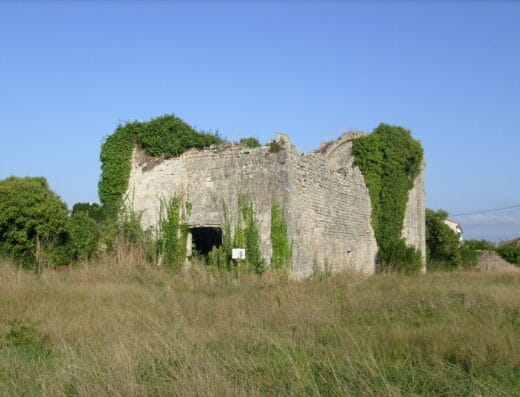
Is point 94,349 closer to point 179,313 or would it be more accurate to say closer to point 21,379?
point 21,379

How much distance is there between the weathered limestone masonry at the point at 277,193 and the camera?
45.5ft

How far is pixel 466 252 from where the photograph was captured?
28.1 meters

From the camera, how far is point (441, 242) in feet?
89.2

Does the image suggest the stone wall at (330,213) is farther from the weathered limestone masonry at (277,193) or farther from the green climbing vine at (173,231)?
the green climbing vine at (173,231)

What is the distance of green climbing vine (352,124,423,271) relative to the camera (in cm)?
1895

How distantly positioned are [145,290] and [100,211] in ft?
23.5

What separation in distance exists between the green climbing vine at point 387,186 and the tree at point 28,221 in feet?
33.8

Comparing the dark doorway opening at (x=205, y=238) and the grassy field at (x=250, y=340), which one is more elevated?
the dark doorway opening at (x=205, y=238)

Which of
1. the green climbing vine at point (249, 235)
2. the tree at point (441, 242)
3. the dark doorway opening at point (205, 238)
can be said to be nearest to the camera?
the green climbing vine at point (249, 235)

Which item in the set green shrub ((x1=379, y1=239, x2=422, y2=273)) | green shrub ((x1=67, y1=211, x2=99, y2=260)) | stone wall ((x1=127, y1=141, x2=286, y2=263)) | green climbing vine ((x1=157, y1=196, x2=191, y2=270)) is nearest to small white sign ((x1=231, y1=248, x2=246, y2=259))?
stone wall ((x1=127, y1=141, x2=286, y2=263))

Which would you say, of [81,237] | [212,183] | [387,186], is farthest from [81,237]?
[387,186]

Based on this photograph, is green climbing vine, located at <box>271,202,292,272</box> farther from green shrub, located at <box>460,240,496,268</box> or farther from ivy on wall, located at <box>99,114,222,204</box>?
green shrub, located at <box>460,240,496,268</box>

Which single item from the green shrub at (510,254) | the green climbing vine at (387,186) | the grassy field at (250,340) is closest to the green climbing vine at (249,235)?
the grassy field at (250,340)

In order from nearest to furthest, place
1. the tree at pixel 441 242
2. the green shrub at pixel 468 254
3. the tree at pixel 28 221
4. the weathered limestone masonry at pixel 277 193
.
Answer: the weathered limestone masonry at pixel 277 193, the tree at pixel 28 221, the tree at pixel 441 242, the green shrub at pixel 468 254
